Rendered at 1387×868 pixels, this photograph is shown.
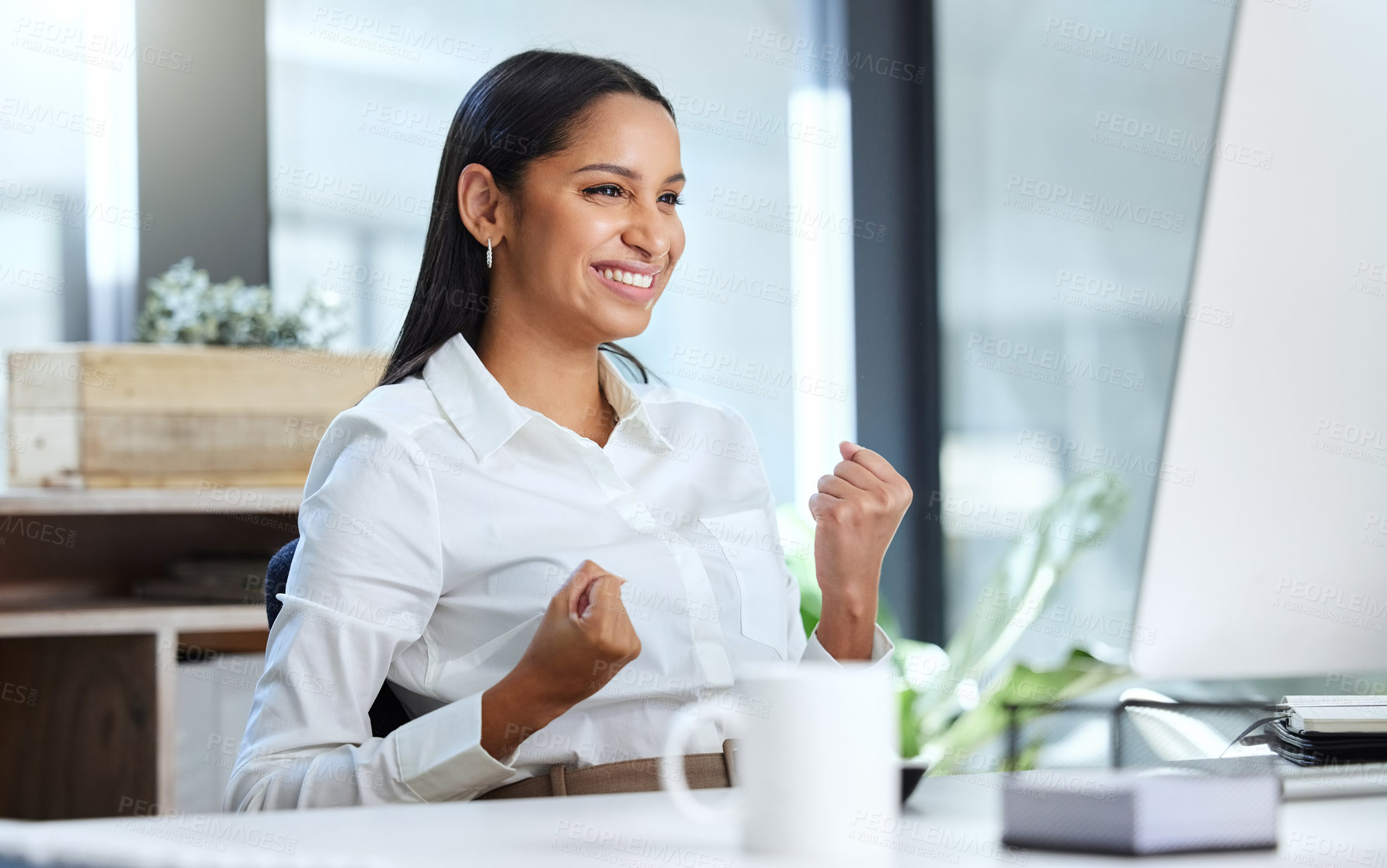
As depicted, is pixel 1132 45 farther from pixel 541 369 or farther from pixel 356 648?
pixel 356 648

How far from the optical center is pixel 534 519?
1.25 metres

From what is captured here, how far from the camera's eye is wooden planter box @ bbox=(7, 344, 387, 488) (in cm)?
231

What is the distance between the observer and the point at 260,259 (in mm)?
2955

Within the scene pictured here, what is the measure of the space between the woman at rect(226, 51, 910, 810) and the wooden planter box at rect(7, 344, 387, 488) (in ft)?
3.68

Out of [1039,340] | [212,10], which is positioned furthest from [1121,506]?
[212,10]

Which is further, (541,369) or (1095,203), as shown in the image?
(1095,203)

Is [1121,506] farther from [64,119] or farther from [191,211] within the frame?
[64,119]

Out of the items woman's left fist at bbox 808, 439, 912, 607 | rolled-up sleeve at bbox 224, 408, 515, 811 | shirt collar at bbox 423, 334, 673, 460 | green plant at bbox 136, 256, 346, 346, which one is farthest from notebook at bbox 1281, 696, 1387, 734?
green plant at bbox 136, 256, 346, 346

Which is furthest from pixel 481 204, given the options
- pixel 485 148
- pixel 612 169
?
pixel 612 169

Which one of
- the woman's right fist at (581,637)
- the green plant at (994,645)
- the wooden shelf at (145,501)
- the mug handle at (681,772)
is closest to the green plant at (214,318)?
the wooden shelf at (145,501)

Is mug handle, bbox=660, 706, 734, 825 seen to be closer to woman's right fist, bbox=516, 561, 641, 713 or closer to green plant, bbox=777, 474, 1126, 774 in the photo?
woman's right fist, bbox=516, 561, 641, 713

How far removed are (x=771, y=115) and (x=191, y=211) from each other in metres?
1.51

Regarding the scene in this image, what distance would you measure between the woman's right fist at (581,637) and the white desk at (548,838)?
134mm

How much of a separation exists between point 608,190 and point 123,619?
143cm
